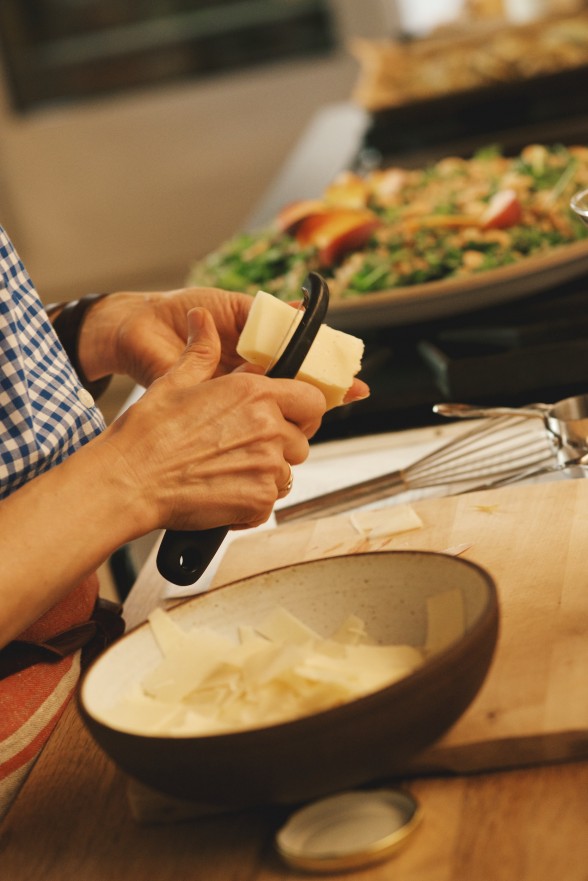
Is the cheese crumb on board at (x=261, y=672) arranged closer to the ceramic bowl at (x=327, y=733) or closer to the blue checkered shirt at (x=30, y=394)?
the ceramic bowl at (x=327, y=733)

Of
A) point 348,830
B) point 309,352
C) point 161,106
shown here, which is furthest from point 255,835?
point 161,106

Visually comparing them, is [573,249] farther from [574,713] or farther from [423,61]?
[423,61]

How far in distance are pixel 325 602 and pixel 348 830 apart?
19 cm

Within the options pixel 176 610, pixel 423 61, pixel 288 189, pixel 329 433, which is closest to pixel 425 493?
pixel 329 433

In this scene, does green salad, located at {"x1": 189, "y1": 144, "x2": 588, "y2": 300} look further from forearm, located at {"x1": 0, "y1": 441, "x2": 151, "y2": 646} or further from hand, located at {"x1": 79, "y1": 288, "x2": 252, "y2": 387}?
forearm, located at {"x1": 0, "y1": 441, "x2": 151, "y2": 646}

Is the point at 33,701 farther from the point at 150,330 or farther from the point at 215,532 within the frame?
the point at 150,330

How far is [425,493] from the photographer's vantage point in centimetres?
115

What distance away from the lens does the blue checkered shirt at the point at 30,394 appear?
95 centimetres

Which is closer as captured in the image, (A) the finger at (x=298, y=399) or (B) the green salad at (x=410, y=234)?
(A) the finger at (x=298, y=399)

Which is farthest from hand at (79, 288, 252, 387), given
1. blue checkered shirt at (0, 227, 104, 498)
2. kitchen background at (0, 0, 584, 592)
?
kitchen background at (0, 0, 584, 592)

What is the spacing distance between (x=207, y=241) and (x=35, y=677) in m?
4.98

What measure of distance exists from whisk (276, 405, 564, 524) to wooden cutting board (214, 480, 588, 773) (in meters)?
0.05

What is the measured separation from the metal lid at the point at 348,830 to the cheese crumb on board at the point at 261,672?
0.06 m

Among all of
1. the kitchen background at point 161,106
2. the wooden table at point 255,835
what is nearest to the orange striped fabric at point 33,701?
the wooden table at point 255,835
